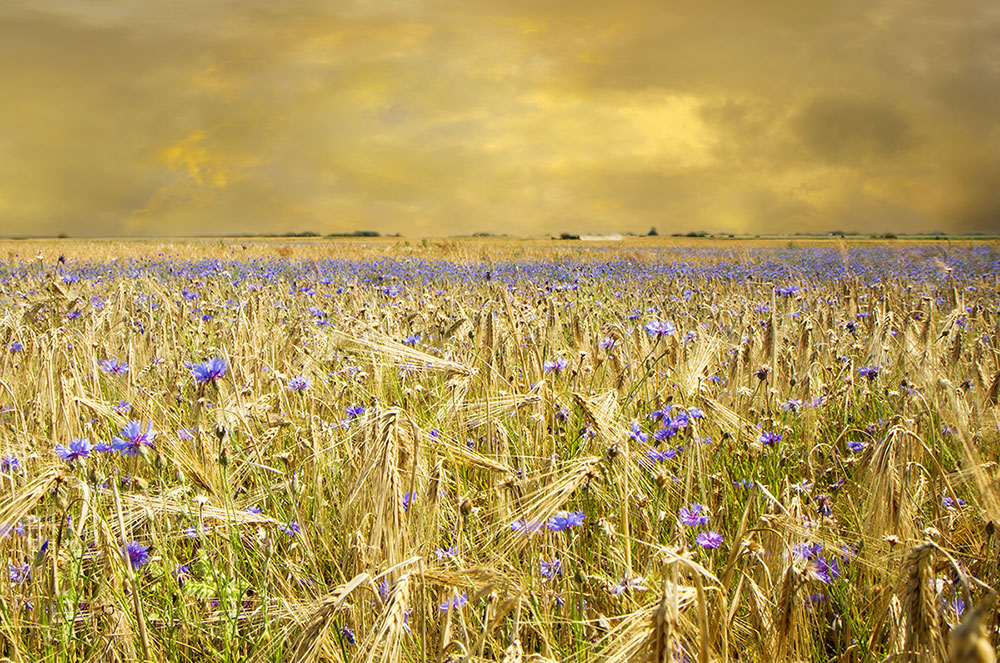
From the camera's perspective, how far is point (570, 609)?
1740 mm

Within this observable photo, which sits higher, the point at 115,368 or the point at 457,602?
the point at 115,368

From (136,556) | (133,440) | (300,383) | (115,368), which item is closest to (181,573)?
(136,556)

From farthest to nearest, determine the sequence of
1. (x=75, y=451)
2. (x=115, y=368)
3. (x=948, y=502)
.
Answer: (x=115, y=368)
(x=948, y=502)
(x=75, y=451)

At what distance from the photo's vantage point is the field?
1317 mm

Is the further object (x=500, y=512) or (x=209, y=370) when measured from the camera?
(x=209, y=370)

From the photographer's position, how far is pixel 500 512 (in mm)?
1979

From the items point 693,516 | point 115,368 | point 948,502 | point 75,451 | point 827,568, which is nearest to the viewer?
point 75,451

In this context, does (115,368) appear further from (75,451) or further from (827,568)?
(827,568)

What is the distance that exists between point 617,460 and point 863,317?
4424mm

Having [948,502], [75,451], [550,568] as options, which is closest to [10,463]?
[75,451]

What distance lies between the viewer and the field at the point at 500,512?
1.32m

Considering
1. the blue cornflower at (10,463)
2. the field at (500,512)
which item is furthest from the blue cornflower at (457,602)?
the blue cornflower at (10,463)

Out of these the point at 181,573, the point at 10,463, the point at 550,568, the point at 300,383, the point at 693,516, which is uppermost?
the point at 300,383

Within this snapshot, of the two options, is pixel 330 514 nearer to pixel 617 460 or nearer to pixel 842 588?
pixel 617 460
